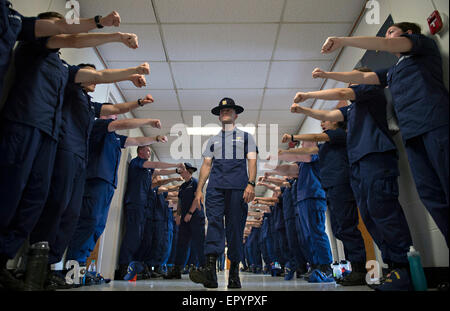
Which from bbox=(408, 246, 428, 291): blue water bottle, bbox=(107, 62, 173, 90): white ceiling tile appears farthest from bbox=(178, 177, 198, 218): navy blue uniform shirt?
bbox=(408, 246, 428, 291): blue water bottle

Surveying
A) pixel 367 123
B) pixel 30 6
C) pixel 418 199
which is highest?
pixel 30 6

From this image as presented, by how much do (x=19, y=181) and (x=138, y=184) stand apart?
2.41 metres

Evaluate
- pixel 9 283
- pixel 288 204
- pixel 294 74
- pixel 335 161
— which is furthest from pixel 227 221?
pixel 294 74

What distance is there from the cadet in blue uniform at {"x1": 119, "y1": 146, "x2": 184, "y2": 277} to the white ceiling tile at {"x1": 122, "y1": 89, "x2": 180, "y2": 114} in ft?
3.61

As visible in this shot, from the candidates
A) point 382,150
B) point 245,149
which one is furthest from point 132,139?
point 382,150

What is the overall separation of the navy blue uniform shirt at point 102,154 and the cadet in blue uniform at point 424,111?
6.97 ft

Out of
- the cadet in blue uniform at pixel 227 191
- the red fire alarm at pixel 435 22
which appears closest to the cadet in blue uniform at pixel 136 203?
the cadet in blue uniform at pixel 227 191

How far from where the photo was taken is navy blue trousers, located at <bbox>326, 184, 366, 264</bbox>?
218 centimetres

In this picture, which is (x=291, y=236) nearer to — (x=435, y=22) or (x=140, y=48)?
(x=435, y=22)

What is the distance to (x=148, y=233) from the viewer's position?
13.6 ft

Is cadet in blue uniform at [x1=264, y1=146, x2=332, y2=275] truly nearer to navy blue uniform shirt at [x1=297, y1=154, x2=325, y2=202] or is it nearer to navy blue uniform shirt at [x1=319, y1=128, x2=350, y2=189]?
navy blue uniform shirt at [x1=297, y1=154, x2=325, y2=202]

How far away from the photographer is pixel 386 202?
1688 mm

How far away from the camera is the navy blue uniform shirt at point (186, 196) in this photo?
3832mm

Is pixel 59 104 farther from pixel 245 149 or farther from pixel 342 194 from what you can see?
pixel 342 194
